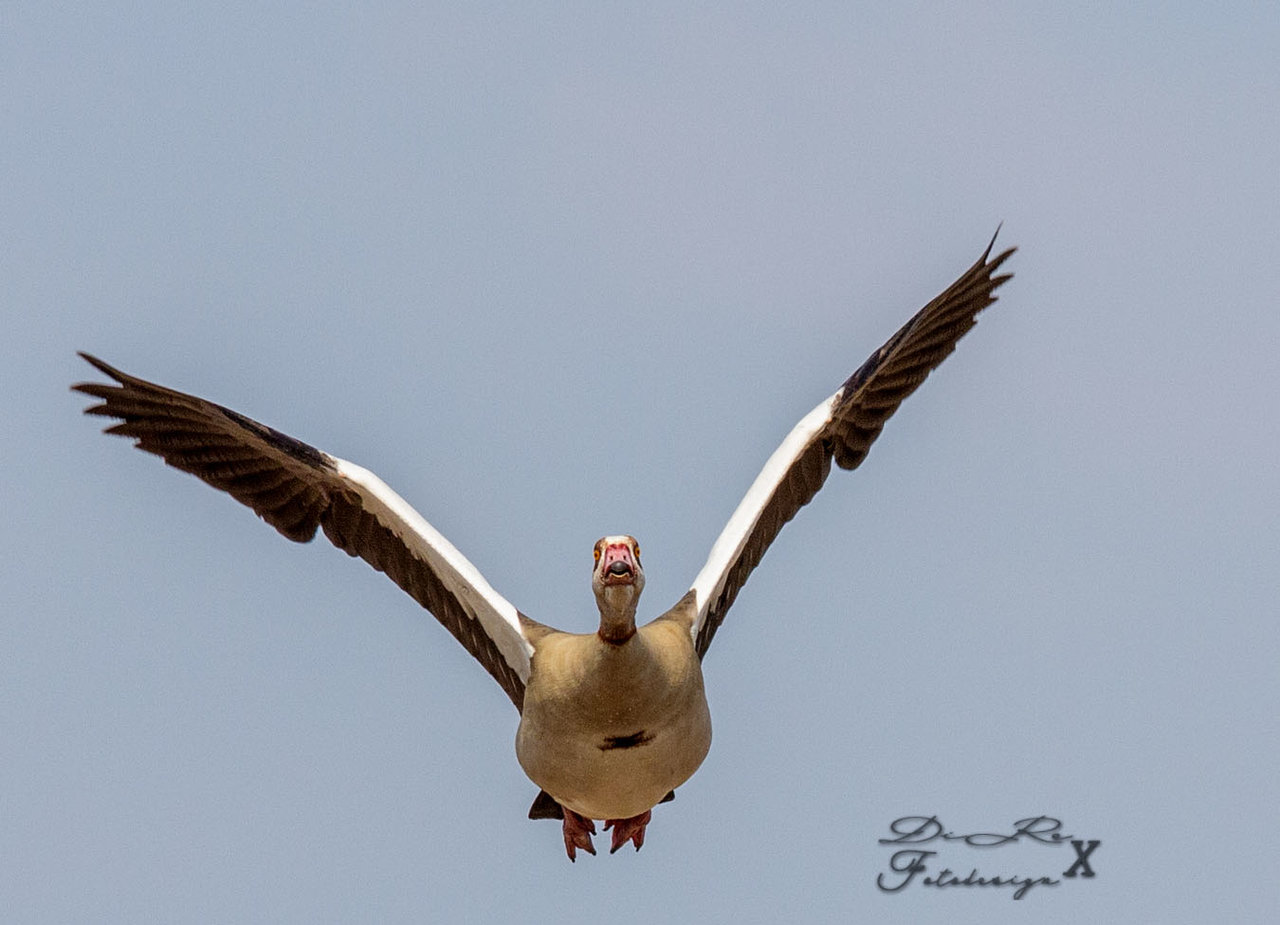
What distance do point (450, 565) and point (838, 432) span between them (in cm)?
304

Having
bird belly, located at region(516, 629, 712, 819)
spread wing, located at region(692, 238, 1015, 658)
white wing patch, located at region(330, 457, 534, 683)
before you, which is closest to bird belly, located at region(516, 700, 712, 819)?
bird belly, located at region(516, 629, 712, 819)

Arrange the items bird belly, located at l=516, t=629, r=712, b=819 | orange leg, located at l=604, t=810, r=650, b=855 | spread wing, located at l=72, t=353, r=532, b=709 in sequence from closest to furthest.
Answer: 1. bird belly, located at l=516, t=629, r=712, b=819
2. spread wing, located at l=72, t=353, r=532, b=709
3. orange leg, located at l=604, t=810, r=650, b=855

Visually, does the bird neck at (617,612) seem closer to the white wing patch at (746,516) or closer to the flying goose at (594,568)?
the flying goose at (594,568)

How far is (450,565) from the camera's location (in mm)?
13383

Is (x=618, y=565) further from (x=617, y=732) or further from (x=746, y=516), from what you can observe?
(x=746, y=516)

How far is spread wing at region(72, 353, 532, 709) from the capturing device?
1313 centimetres

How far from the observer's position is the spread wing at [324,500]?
1313 cm

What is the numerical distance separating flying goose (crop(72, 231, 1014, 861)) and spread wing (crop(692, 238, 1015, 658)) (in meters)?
0.01

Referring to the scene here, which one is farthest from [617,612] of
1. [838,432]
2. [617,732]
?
[838,432]

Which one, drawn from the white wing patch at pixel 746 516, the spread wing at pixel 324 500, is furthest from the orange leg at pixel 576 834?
the white wing patch at pixel 746 516

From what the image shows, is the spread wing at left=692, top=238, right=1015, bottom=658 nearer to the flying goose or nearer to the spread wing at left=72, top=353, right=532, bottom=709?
the flying goose

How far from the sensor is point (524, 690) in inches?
534

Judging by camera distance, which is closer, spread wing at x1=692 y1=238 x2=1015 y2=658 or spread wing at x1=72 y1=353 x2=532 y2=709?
spread wing at x1=72 y1=353 x2=532 y2=709

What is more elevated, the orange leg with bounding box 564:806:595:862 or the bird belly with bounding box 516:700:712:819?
the orange leg with bounding box 564:806:595:862
